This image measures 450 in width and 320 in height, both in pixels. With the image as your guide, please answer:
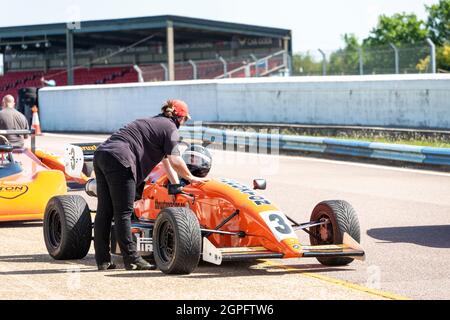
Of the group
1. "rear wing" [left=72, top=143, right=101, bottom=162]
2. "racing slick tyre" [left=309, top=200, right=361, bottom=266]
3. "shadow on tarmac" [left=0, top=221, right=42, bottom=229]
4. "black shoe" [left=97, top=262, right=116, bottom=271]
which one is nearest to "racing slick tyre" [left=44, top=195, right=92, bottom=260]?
"black shoe" [left=97, top=262, right=116, bottom=271]

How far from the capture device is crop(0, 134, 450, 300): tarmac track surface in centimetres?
808

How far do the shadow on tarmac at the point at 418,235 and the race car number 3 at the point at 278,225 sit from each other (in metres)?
2.42

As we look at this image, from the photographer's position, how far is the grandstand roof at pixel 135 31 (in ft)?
166

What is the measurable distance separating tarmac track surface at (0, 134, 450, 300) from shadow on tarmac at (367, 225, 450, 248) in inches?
0.4

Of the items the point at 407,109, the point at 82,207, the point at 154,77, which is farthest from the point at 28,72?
the point at 82,207

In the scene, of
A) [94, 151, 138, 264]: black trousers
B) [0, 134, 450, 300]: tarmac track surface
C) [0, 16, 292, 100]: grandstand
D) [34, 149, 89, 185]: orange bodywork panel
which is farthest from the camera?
[0, 16, 292, 100]: grandstand

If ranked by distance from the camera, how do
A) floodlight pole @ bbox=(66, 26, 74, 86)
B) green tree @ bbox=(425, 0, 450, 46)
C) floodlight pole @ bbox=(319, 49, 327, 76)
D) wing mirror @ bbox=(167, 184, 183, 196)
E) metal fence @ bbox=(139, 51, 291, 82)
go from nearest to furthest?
wing mirror @ bbox=(167, 184, 183, 196) → floodlight pole @ bbox=(319, 49, 327, 76) → metal fence @ bbox=(139, 51, 291, 82) → floodlight pole @ bbox=(66, 26, 74, 86) → green tree @ bbox=(425, 0, 450, 46)

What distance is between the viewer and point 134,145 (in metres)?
9.17

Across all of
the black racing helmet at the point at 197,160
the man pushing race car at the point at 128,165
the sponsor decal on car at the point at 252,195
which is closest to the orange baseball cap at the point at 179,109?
the man pushing race car at the point at 128,165

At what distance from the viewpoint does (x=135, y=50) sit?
6494cm

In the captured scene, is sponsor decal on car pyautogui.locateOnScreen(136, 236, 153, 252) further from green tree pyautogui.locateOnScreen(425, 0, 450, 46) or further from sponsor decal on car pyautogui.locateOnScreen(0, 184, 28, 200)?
green tree pyautogui.locateOnScreen(425, 0, 450, 46)

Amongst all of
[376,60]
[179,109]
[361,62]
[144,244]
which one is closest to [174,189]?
[144,244]

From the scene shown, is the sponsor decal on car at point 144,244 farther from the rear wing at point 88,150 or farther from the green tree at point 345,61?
the green tree at point 345,61
